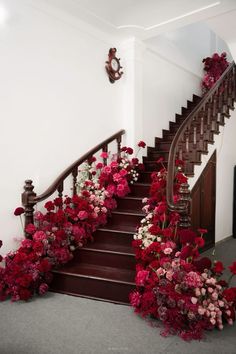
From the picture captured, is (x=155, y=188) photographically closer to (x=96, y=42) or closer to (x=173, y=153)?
(x=173, y=153)

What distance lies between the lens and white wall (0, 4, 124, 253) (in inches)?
126

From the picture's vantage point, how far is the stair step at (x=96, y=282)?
285 centimetres

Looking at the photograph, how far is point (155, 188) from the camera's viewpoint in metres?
3.33

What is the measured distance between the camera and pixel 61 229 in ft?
10.7

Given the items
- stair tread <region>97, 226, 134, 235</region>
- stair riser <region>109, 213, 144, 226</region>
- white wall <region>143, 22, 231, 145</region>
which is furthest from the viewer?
white wall <region>143, 22, 231, 145</region>

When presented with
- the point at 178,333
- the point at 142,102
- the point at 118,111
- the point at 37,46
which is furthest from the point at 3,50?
the point at 178,333

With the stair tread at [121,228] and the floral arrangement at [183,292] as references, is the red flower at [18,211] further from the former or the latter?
the floral arrangement at [183,292]

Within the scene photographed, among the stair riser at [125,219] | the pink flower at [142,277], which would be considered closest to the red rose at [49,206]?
the stair riser at [125,219]

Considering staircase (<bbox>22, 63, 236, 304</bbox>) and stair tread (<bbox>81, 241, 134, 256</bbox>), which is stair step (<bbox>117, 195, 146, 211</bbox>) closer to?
staircase (<bbox>22, 63, 236, 304</bbox>)

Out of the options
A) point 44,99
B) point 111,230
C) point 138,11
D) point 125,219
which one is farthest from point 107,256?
point 138,11

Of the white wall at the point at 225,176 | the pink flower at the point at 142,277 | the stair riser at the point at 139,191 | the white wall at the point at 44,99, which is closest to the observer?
the pink flower at the point at 142,277

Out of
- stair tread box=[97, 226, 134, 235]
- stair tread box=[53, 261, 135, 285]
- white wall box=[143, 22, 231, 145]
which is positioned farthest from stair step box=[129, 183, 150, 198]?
stair tread box=[53, 261, 135, 285]

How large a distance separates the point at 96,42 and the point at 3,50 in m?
1.62

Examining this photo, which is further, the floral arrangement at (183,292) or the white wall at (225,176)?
the white wall at (225,176)
